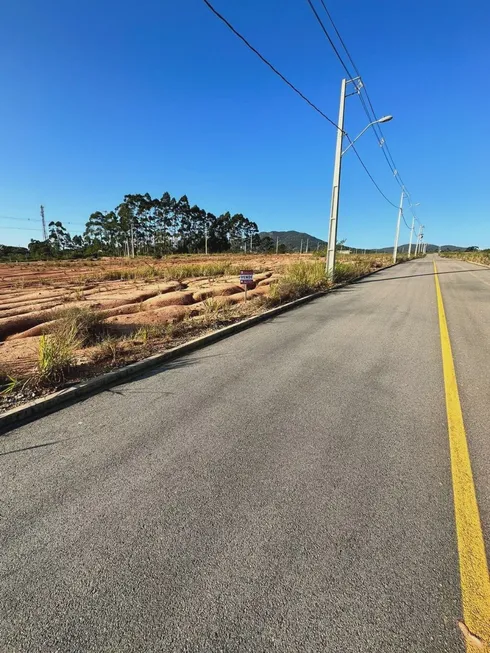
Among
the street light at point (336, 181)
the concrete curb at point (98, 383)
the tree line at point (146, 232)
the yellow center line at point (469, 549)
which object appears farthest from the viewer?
the tree line at point (146, 232)

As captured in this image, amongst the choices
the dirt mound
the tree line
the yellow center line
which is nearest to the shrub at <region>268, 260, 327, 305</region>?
the dirt mound

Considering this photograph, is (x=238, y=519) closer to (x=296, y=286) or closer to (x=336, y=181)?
(x=296, y=286)

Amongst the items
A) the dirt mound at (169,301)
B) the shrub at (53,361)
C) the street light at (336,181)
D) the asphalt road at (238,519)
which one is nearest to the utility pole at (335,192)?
the street light at (336,181)

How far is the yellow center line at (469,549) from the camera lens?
1.63 m

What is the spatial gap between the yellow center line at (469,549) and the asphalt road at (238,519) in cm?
6

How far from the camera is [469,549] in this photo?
2.05 metres

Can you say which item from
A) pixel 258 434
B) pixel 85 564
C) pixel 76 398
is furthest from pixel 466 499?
pixel 76 398

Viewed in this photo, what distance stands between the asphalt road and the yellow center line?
0.19 ft

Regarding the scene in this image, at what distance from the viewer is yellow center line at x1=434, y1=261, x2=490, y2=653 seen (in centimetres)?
163

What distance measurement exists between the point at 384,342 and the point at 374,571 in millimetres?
5234

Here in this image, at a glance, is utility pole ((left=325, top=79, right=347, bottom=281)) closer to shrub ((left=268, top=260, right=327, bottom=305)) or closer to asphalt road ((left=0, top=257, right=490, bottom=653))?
shrub ((left=268, top=260, right=327, bottom=305))

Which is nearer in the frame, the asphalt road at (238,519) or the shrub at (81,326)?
the asphalt road at (238,519)

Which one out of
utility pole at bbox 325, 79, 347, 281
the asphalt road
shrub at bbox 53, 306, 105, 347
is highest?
utility pole at bbox 325, 79, 347, 281

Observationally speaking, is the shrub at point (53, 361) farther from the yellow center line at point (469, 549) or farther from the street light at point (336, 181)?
the street light at point (336, 181)
